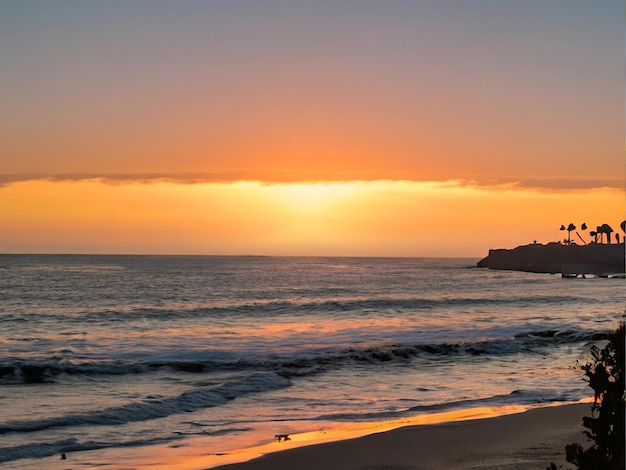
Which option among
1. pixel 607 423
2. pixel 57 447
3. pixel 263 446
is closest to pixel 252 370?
pixel 263 446

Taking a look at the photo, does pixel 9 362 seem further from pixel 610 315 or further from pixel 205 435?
pixel 610 315

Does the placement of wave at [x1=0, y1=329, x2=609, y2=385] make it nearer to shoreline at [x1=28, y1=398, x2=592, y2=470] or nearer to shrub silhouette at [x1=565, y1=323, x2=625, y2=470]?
shoreline at [x1=28, y1=398, x2=592, y2=470]

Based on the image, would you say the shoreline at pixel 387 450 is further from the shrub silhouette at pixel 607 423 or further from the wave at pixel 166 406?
the shrub silhouette at pixel 607 423

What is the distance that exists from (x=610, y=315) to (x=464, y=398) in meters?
27.7

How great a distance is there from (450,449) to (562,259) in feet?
434

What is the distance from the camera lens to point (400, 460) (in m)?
10.9

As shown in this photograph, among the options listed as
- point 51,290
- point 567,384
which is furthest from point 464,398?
point 51,290

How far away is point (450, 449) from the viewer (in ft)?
38.1

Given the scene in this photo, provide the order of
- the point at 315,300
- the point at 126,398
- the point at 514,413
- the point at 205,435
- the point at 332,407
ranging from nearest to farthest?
the point at 205,435, the point at 514,413, the point at 332,407, the point at 126,398, the point at 315,300

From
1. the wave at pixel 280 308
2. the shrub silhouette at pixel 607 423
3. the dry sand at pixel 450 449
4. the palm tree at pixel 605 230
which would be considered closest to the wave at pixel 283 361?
the dry sand at pixel 450 449

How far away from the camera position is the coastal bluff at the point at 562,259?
120 m

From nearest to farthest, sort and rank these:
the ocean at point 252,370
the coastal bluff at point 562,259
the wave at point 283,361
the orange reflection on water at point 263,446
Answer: the orange reflection on water at point 263,446 → the ocean at point 252,370 → the wave at point 283,361 → the coastal bluff at point 562,259

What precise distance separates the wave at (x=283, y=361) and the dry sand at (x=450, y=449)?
339 inches

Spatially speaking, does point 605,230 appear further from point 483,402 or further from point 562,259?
point 483,402
